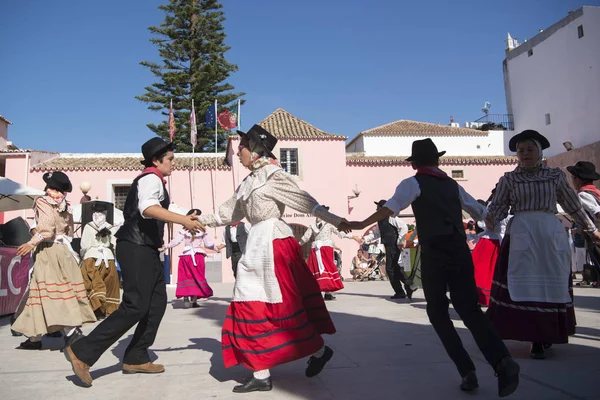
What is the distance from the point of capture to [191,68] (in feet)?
106

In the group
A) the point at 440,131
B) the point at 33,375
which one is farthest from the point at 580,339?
the point at 440,131

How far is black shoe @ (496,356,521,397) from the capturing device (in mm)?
3088

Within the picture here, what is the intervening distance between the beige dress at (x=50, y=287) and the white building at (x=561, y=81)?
25448 millimetres

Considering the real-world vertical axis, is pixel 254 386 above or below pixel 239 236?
below

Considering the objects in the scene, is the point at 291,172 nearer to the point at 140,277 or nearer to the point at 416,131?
the point at 416,131

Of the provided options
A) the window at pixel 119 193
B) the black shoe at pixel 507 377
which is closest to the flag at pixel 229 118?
the window at pixel 119 193

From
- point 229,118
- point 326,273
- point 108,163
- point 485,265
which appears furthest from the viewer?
point 229,118

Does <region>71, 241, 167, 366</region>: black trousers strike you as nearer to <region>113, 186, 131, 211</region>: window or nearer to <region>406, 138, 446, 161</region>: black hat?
<region>406, 138, 446, 161</region>: black hat

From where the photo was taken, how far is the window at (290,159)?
2438cm

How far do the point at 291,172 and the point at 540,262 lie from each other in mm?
20639

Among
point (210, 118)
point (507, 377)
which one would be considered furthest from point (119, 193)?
point (507, 377)

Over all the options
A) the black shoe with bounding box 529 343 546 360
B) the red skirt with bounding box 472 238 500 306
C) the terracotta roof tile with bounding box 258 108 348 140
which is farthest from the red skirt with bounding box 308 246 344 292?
the terracotta roof tile with bounding box 258 108 348 140

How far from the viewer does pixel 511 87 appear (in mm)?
32250

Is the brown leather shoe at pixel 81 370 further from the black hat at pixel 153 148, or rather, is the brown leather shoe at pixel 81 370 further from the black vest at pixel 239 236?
the black vest at pixel 239 236
